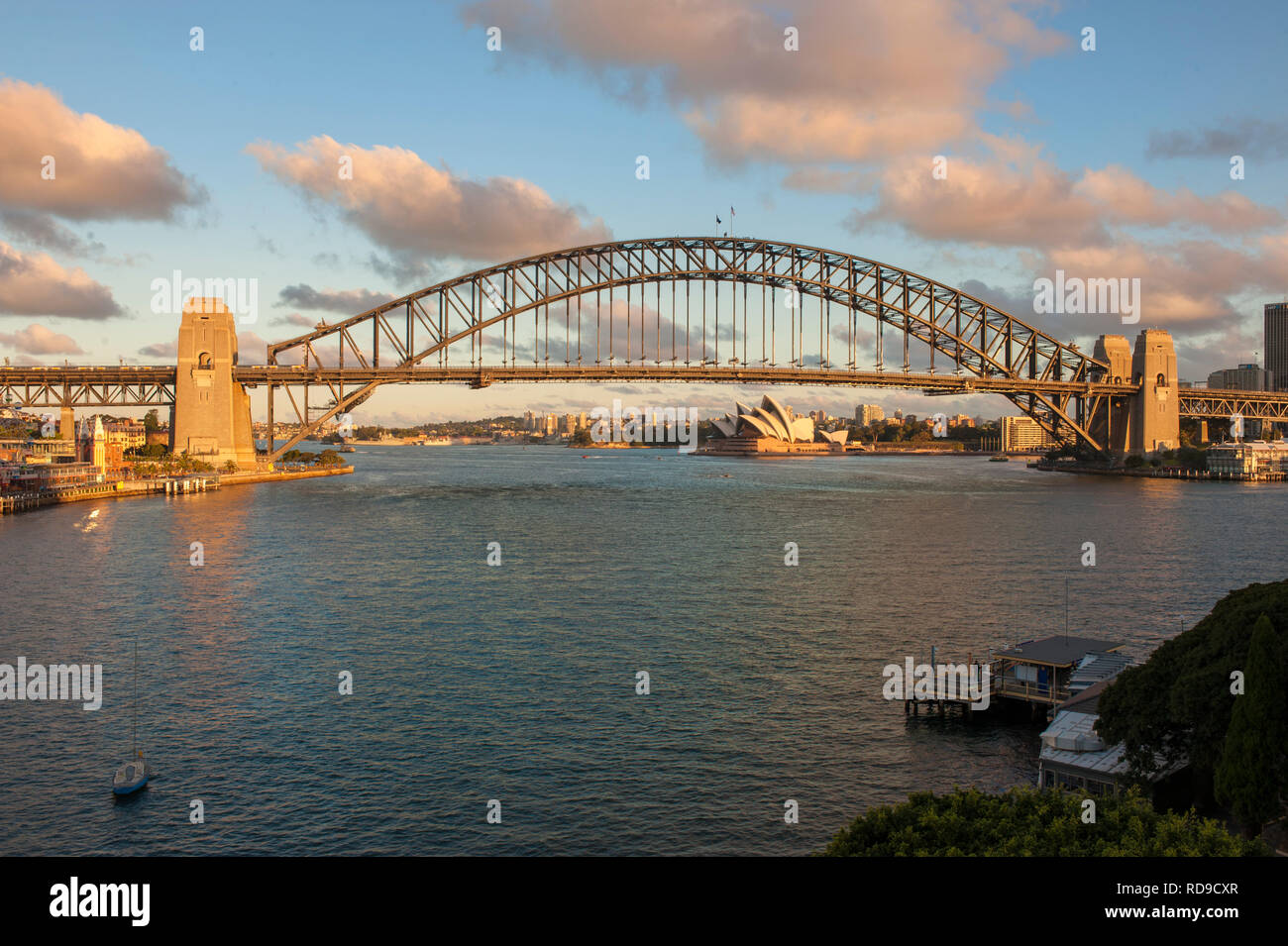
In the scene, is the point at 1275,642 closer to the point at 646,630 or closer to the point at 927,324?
the point at 646,630

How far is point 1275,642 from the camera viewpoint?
13250mm

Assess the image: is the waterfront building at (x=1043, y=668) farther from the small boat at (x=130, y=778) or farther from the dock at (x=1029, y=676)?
the small boat at (x=130, y=778)

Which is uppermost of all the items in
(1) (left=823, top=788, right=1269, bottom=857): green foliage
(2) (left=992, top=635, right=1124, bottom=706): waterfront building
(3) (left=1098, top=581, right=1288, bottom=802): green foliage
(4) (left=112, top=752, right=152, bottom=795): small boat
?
(3) (left=1098, top=581, right=1288, bottom=802): green foliage

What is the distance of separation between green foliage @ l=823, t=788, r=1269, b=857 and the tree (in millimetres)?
880

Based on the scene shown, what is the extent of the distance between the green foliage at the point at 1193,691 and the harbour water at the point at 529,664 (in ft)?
9.28

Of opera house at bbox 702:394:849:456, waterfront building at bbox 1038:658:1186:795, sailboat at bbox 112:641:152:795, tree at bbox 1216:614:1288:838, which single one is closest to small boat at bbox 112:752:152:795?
sailboat at bbox 112:641:152:795

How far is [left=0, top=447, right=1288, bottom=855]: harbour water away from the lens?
15625mm

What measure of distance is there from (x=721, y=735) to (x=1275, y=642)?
963 cm

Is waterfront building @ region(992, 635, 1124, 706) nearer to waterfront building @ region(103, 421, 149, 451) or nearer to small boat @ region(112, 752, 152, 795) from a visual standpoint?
small boat @ region(112, 752, 152, 795)

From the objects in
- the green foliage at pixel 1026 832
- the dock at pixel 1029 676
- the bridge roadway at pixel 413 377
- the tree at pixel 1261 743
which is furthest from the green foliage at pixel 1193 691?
the bridge roadway at pixel 413 377

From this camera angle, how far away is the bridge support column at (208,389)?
8262 cm

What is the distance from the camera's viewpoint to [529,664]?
24094 millimetres
